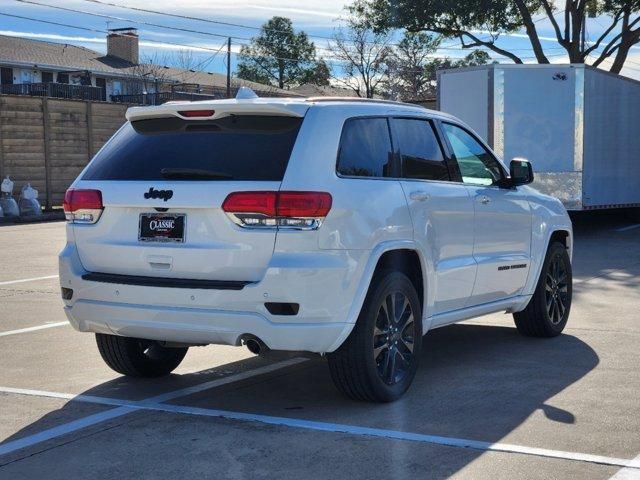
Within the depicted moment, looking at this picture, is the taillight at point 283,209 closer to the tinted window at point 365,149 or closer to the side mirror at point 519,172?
the tinted window at point 365,149

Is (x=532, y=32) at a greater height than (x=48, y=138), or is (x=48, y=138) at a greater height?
(x=532, y=32)

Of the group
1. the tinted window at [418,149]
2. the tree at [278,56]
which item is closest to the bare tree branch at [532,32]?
the tinted window at [418,149]

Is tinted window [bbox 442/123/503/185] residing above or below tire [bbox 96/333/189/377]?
above

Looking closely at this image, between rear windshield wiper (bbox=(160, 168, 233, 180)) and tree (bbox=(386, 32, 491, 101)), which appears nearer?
rear windshield wiper (bbox=(160, 168, 233, 180))

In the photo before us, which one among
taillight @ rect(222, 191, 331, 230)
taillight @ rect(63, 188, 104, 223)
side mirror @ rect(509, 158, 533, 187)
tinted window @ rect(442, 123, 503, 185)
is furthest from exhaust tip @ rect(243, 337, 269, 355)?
side mirror @ rect(509, 158, 533, 187)

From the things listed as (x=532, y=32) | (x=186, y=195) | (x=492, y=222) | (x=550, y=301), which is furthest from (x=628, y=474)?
(x=532, y=32)

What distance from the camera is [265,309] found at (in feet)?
18.2

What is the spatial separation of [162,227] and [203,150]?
524 millimetres

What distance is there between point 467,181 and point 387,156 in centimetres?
106

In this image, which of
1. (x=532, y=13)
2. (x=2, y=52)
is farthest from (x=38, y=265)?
(x=2, y=52)

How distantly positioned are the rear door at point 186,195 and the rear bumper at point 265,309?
12cm

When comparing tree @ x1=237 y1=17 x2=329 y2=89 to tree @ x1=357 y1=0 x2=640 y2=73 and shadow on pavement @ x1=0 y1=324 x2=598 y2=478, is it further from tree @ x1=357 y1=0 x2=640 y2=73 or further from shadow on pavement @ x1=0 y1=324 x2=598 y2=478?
shadow on pavement @ x1=0 y1=324 x2=598 y2=478

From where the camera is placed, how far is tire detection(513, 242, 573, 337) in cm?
823

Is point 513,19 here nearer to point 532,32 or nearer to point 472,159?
point 532,32
